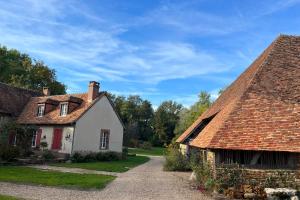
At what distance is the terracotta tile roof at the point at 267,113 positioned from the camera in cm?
1313

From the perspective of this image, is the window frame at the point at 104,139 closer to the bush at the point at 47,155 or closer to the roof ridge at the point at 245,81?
the bush at the point at 47,155

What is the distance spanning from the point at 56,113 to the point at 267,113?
20721 mm

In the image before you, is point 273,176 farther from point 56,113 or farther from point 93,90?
point 56,113

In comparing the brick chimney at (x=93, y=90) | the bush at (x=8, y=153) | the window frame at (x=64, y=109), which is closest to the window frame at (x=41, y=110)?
the window frame at (x=64, y=109)

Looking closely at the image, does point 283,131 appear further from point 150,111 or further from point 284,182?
point 150,111

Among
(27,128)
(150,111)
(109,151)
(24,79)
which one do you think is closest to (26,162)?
(27,128)

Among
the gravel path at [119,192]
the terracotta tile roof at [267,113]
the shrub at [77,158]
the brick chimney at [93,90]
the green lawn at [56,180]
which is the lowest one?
the gravel path at [119,192]

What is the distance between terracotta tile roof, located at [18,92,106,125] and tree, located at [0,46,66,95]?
15008 millimetres

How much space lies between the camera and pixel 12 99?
32812 millimetres

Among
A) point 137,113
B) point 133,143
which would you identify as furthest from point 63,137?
point 137,113

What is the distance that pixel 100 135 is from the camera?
29469 mm

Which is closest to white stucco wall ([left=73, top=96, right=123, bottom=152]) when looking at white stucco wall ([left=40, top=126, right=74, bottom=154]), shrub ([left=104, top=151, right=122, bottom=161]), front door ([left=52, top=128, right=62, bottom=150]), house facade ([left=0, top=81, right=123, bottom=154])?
house facade ([left=0, top=81, right=123, bottom=154])

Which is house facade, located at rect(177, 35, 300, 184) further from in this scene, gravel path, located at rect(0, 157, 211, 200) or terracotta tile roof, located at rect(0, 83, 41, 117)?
terracotta tile roof, located at rect(0, 83, 41, 117)

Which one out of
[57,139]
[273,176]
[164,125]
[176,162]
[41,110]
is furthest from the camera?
[164,125]
